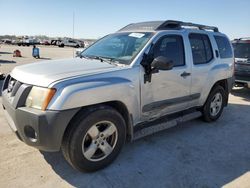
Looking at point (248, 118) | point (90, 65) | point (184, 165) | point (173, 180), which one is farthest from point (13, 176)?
point (248, 118)

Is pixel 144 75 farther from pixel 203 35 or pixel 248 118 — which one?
pixel 248 118

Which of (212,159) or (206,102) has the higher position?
(206,102)

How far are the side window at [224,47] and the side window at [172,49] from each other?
142 cm

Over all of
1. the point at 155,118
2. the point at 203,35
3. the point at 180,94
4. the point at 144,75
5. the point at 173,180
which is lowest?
the point at 173,180

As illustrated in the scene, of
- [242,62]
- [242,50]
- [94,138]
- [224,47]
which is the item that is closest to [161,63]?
[94,138]

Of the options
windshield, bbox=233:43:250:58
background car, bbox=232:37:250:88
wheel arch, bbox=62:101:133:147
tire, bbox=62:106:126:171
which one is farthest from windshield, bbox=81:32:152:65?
windshield, bbox=233:43:250:58

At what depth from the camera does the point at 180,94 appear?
451cm

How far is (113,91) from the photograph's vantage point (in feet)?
11.0

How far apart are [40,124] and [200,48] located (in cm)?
336

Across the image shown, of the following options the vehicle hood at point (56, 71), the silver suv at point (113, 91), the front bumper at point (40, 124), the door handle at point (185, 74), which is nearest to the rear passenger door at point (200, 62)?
the silver suv at point (113, 91)

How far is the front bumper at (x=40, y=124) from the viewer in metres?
2.88

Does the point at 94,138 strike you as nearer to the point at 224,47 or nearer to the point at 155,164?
the point at 155,164

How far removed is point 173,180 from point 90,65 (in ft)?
6.14

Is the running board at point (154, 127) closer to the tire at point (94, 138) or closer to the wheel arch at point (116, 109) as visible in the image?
the wheel arch at point (116, 109)
